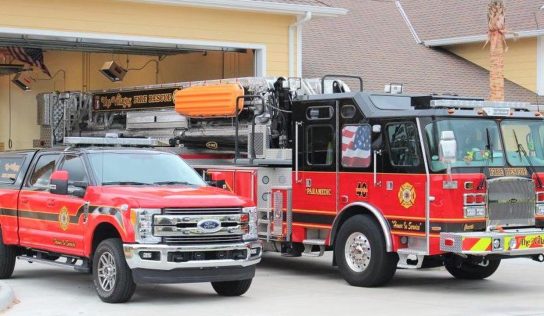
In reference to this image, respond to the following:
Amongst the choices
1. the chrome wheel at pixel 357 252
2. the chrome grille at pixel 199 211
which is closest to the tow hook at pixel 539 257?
the chrome wheel at pixel 357 252

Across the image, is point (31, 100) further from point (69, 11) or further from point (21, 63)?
point (69, 11)

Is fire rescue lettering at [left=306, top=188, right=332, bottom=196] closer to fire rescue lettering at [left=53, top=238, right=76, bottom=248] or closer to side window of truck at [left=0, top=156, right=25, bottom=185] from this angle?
fire rescue lettering at [left=53, top=238, right=76, bottom=248]

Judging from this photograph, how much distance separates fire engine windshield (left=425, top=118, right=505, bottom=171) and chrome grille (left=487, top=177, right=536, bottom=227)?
12.6 inches

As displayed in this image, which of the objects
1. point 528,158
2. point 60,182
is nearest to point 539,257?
point 528,158

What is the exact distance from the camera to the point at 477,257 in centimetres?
1234

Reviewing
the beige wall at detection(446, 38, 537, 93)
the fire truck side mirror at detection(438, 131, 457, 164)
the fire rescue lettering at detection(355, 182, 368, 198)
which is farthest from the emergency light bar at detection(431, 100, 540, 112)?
the beige wall at detection(446, 38, 537, 93)

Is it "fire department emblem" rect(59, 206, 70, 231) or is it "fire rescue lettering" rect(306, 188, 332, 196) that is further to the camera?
"fire rescue lettering" rect(306, 188, 332, 196)

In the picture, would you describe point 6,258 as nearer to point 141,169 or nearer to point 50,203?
point 50,203

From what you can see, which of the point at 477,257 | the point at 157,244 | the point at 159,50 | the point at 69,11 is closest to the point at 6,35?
the point at 69,11

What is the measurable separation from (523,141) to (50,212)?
657 cm

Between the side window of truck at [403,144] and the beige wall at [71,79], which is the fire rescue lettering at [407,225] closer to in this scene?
the side window of truck at [403,144]

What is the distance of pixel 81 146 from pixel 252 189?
10.4ft

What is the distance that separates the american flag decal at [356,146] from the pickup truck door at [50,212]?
3824 millimetres

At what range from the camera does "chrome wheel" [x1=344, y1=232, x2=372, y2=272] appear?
1264cm
